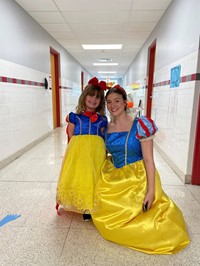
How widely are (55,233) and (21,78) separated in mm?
2850

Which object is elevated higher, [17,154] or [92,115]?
[92,115]

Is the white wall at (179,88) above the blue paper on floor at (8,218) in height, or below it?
above

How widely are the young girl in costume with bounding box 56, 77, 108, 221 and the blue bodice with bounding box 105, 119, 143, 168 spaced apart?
10 centimetres

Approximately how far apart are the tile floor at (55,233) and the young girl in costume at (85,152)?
8.5 inches

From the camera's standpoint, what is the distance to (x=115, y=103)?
1521 mm

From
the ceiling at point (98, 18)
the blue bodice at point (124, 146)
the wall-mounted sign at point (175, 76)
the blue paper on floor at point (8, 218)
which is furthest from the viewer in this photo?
the ceiling at point (98, 18)

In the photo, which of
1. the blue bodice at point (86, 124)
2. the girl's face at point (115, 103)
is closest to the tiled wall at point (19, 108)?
the blue bodice at point (86, 124)

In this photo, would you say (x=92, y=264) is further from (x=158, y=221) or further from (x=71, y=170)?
(x=71, y=170)

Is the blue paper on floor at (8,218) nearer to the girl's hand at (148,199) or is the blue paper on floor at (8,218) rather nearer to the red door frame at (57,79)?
the girl's hand at (148,199)

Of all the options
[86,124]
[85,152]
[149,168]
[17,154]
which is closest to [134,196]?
[149,168]

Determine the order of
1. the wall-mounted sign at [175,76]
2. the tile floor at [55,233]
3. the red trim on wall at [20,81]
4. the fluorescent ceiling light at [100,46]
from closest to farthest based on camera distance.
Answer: the tile floor at [55,233], the wall-mounted sign at [175,76], the red trim on wall at [20,81], the fluorescent ceiling light at [100,46]

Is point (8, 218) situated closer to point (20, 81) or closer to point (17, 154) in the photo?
point (17, 154)

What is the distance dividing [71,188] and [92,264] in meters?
0.53

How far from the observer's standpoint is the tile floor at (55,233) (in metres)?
1.34
